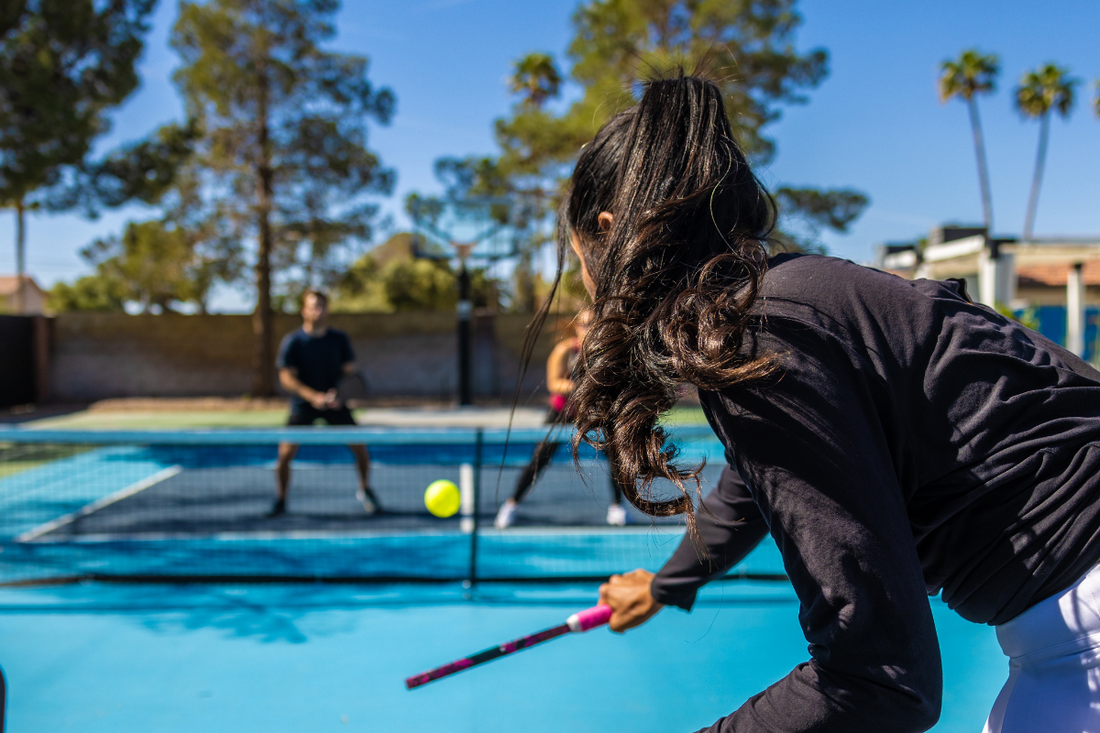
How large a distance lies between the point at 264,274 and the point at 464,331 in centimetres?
576

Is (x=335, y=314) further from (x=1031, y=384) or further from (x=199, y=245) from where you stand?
(x=1031, y=384)

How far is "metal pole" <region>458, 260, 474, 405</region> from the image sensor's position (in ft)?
54.1

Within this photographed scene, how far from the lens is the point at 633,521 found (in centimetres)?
600

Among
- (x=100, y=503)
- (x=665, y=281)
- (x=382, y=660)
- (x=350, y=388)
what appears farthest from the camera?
(x=350, y=388)

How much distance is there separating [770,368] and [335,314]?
1961cm

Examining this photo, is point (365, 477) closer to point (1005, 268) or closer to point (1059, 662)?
point (1059, 662)

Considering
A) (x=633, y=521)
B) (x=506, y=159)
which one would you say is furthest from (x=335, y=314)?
(x=633, y=521)

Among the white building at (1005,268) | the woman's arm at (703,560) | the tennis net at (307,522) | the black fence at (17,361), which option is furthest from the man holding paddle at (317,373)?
the black fence at (17,361)

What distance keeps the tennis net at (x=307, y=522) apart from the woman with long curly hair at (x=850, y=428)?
206 centimetres

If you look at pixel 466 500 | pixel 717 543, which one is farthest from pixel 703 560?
pixel 466 500

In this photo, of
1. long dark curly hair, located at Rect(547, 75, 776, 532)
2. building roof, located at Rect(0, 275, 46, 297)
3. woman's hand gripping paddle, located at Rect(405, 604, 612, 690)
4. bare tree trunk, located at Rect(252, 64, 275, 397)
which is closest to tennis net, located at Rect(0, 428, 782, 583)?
woman's hand gripping paddle, located at Rect(405, 604, 612, 690)

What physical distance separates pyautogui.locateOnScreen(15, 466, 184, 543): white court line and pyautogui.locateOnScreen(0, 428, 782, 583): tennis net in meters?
0.02

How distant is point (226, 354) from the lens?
1961cm

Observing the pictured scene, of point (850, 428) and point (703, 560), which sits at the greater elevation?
point (850, 428)
